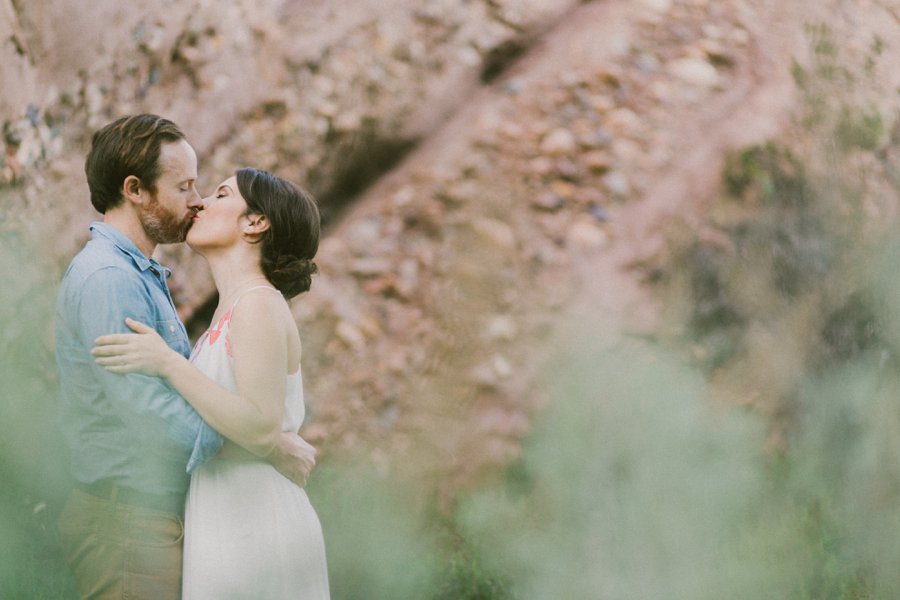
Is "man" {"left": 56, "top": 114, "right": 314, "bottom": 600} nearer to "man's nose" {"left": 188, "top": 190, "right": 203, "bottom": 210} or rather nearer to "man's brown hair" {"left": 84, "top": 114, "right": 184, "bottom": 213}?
"man's brown hair" {"left": 84, "top": 114, "right": 184, "bottom": 213}

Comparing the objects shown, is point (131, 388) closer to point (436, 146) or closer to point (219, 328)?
point (219, 328)

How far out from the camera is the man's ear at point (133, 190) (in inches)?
81.5

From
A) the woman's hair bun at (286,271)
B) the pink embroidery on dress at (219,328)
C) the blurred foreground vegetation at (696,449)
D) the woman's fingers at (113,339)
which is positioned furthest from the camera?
the blurred foreground vegetation at (696,449)

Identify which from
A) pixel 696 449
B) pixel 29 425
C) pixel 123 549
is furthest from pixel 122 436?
pixel 696 449

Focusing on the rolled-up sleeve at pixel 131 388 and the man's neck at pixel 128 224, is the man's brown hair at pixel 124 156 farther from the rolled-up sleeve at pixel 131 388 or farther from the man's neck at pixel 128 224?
the rolled-up sleeve at pixel 131 388

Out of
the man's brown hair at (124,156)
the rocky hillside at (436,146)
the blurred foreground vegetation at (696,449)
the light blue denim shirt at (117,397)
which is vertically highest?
the man's brown hair at (124,156)

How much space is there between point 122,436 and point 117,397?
10 centimetres

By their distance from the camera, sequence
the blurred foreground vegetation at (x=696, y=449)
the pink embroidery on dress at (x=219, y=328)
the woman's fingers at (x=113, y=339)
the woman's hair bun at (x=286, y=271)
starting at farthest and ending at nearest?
1. the blurred foreground vegetation at (x=696, y=449)
2. the woman's hair bun at (x=286, y=271)
3. the pink embroidery on dress at (x=219, y=328)
4. the woman's fingers at (x=113, y=339)

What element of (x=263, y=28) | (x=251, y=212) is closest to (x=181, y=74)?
(x=263, y=28)

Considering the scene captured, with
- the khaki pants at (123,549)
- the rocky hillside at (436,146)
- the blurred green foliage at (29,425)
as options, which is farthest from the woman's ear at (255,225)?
the blurred green foliage at (29,425)

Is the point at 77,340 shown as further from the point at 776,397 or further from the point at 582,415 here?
the point at 776,397

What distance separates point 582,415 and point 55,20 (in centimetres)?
190

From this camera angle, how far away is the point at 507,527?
281 centimetres

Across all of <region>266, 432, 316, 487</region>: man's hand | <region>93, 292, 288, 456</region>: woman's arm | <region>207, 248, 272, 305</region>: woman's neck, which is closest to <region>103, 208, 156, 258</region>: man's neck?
<region>207, 248, 272, 305</region>: woman's neck
